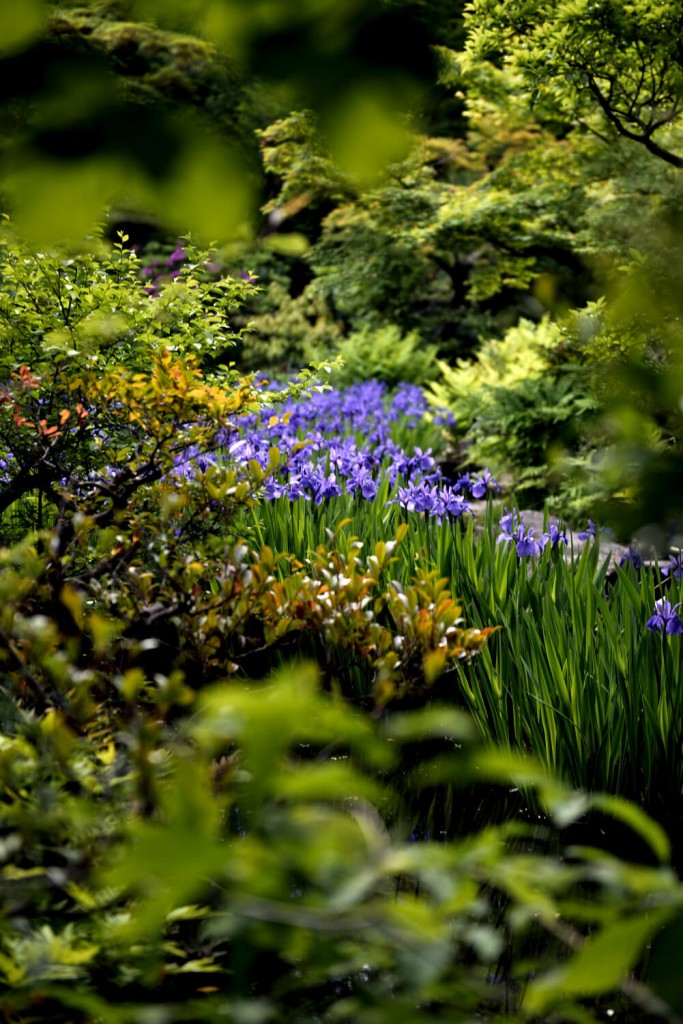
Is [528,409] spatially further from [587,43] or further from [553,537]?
[553,537]

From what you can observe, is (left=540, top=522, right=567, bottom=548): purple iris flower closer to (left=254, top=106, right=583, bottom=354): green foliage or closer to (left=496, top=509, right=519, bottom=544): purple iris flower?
(left=496, top=509, right=519, bottom=544): purple iris flower

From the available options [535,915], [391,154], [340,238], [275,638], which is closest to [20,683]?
[275,638]

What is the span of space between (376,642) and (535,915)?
912 mm

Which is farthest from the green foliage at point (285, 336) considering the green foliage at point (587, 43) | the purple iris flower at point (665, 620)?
the purple iris flower at point (665, 620)

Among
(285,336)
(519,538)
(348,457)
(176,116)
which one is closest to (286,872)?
(176,116)

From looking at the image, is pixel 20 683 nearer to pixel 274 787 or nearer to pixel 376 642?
pixel 376 642

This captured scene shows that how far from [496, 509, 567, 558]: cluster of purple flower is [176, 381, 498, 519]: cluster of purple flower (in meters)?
0.31

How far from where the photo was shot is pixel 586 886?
10.1ft

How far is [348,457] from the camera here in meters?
5.71

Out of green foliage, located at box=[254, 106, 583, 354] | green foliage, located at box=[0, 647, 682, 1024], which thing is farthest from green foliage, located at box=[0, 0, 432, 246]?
green foliage, located at box=[254, 106, 583, 354]

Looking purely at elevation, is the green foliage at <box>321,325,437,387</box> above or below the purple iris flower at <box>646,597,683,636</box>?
above

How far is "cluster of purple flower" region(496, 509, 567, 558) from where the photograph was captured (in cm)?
403

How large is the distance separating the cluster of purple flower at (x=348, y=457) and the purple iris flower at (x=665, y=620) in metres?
1.36

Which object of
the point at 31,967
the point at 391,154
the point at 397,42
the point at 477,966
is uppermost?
the point at 397,42
